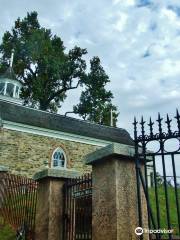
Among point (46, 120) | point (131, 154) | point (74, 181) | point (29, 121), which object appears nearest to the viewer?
point (131, 154)

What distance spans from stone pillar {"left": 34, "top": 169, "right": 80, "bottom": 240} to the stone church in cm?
1173

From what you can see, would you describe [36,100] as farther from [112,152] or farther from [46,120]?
[112,152]

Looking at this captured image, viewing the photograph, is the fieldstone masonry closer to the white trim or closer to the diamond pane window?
the white trim

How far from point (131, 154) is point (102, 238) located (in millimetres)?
1296

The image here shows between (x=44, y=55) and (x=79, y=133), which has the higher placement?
(x=44, y=55)

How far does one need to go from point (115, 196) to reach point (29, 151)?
15.5m

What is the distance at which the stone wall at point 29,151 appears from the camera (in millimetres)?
18141

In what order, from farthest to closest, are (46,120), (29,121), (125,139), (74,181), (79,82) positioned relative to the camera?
(79,82), (125,139), (46,120), (29,121), (74,181)

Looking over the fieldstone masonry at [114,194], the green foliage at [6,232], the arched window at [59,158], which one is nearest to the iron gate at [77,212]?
the fieldstone masonry at [114,194]

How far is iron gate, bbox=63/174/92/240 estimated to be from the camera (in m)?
5.79

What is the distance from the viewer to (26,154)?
62.1ft

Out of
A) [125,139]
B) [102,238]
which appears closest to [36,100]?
[125,139]

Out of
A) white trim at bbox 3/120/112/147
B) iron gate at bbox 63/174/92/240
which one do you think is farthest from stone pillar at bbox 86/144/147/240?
white trim at bbox 3/120/112/147

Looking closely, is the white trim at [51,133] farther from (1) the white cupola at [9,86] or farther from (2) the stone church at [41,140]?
(1) the white cupola at [9,86]
